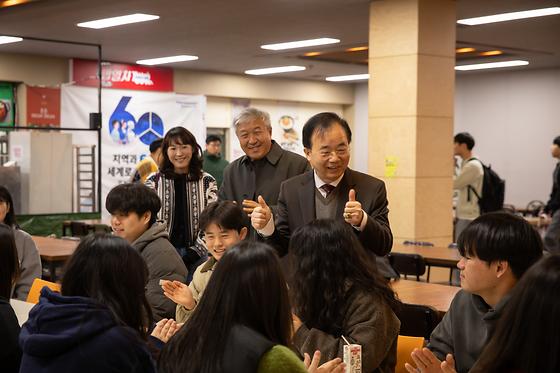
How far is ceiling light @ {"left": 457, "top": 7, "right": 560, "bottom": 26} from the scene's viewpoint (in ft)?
28.2

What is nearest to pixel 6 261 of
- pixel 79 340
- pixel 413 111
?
pixel 79 340

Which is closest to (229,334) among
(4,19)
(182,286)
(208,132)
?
(182,286)

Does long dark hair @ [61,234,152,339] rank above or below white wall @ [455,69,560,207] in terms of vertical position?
below

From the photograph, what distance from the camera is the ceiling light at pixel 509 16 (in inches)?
339

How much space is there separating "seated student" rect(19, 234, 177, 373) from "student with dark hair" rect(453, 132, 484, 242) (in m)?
6.96

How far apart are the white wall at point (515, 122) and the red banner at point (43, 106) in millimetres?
7508

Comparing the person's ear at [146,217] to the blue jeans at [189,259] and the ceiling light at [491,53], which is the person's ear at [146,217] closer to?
the blue jeans at [189,259]

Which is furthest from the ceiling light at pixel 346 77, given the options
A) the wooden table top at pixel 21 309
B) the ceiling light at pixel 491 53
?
the wooden table top at pixel 21 309

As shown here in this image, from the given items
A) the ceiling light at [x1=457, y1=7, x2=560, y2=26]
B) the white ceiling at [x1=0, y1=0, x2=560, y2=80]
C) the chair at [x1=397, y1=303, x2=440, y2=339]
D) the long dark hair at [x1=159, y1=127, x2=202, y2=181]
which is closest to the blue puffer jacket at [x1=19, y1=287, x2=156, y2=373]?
the chair at [x1=397, y1=303, x2=440, y2=339]

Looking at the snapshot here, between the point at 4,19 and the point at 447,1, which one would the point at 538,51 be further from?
→ the point at 4,19

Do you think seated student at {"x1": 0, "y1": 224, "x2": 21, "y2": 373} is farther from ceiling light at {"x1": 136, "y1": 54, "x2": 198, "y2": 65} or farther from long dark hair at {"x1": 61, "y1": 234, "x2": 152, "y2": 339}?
ceiling light at {"x1": 136, "y1": 54, "x2": 198, "y2": 65}

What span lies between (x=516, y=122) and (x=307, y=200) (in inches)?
473

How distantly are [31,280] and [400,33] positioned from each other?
4298 mm

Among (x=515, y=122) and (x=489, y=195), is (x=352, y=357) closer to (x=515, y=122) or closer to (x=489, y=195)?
(x=489, y=195)
